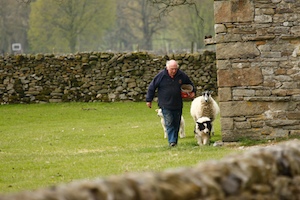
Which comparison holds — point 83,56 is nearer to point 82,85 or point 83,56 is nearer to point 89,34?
point 82,85

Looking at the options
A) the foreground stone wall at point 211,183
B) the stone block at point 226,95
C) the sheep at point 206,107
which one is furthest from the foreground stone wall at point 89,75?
the foreground stone wall at point 211,183

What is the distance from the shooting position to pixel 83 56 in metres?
32.3

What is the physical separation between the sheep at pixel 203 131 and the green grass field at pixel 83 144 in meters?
0.33

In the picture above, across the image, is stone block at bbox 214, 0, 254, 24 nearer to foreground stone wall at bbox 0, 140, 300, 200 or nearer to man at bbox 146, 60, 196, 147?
man at bbox 146, 60, 196, 147

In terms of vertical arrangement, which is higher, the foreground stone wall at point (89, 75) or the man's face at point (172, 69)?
the man's face at point (172, 69)

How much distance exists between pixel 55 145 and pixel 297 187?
43.7ft

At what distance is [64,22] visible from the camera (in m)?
72.9

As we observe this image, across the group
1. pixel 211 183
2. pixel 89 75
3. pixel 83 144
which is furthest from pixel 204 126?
pixel 89 75

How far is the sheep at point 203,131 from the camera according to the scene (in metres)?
16.6

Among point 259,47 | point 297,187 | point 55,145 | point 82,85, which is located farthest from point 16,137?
point 297,187

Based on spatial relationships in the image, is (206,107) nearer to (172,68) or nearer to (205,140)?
(205,140)

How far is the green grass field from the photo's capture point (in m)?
12.5

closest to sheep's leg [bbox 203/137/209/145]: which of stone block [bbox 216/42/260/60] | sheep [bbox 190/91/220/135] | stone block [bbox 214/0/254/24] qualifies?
sheep [bbox 190/91/220/135]

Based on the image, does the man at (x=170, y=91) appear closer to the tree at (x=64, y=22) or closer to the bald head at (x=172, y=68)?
the bald head at (x=172, y=68)
